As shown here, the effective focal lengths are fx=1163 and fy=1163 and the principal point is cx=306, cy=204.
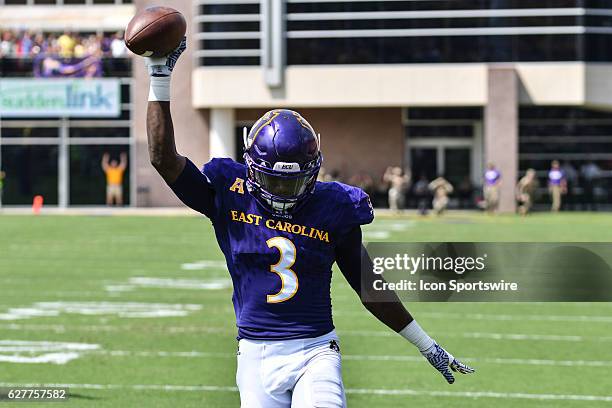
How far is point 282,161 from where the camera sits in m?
4.32

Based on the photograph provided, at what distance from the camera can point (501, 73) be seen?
34969mm

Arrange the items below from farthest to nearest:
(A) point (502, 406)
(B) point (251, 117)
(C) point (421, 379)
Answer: (B) point (251, 117) → (C) point (421, 379) → (A) point (502, 406)

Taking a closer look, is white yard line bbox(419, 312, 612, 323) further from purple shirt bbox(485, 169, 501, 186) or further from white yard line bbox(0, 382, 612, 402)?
purple shirt bbox(485, 169, 501, 186)

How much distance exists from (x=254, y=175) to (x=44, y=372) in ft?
16.6

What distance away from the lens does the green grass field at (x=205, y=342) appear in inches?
326

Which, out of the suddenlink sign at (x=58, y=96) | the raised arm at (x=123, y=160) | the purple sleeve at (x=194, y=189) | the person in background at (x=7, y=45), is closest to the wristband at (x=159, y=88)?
the purple sleeve at (x=194, y=189)

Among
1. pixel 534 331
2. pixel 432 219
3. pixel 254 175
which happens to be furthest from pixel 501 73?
pixel 254 175

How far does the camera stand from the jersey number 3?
4.46m

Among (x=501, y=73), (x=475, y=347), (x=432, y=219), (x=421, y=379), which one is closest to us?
(x=421, y=379)

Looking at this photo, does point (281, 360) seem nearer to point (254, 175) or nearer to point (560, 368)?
point (254, 175)

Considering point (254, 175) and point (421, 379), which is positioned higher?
point (254, 175)

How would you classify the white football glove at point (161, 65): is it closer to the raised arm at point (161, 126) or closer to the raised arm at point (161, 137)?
the raised arm at point (161, 126)

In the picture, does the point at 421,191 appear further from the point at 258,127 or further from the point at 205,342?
the point at 258,127

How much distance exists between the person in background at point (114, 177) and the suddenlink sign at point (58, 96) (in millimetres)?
1682
